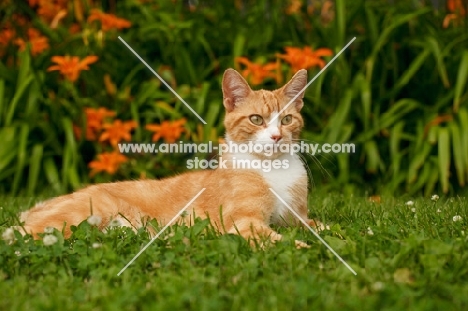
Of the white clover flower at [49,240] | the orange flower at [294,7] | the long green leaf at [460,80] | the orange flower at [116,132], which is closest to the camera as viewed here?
the white clover flower at [49,240]

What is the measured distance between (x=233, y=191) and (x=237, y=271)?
1.11 m

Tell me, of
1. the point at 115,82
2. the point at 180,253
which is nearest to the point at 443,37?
the point at 115,82

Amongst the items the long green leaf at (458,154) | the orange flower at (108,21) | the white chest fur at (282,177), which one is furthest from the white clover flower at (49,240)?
the long green leaf at (458,154)

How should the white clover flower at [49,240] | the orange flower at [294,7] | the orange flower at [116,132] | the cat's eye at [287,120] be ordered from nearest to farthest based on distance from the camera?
the white clover flower at [49,240] < the cat's eye at [287,120] < the orange flower at [116,132] < the orange flower at [294,7]

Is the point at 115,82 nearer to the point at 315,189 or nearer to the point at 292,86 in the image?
the point at 315,189

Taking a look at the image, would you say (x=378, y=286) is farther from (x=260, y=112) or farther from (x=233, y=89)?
(x=233, y=89)

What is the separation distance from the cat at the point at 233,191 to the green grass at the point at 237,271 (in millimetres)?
332

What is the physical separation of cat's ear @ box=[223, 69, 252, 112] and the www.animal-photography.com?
12 millimetres

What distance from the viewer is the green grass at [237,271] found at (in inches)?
108

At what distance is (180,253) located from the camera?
342cm

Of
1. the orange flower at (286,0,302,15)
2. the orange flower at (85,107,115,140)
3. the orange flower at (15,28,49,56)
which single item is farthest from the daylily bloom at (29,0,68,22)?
the orange flower at (286,0,302,15)

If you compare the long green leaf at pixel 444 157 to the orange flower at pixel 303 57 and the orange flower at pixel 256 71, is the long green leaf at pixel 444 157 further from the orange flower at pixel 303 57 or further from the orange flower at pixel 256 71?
the orange flower at pixel 256 71

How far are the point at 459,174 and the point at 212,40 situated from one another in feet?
8.99

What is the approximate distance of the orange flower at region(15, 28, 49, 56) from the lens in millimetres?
6480
